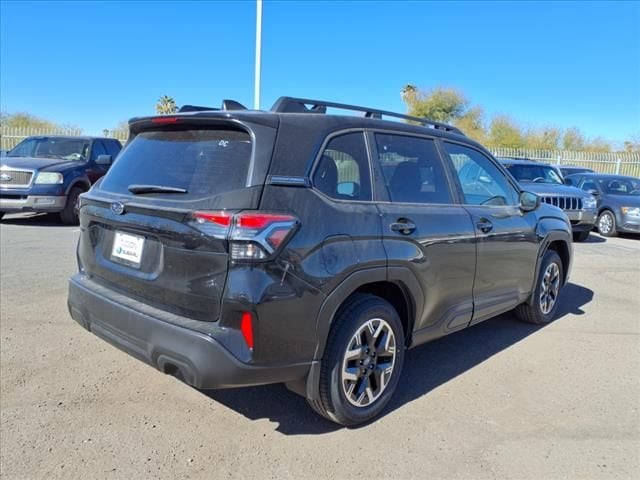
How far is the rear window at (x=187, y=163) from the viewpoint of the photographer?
258cm

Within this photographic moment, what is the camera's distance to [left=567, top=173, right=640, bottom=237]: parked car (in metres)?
12.1

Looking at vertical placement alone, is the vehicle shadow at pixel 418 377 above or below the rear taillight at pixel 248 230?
below

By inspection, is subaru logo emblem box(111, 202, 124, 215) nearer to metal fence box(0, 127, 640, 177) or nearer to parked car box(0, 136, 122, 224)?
parked car box(0, 136, 122, 224)

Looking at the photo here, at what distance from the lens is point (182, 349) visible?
2.47 metres

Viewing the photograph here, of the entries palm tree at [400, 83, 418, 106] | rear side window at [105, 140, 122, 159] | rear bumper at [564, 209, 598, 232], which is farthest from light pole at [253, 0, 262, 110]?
palm tree at [400, 83, 418, 106]

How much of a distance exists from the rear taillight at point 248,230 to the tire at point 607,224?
12.5 meters

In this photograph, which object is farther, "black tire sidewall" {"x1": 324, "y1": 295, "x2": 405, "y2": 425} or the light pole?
the light pole

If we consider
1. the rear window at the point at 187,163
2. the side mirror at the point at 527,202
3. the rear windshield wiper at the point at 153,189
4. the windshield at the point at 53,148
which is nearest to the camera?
the rear window at the point at 187,163

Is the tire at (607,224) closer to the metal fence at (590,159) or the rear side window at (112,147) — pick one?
the rear side window at (112,147)

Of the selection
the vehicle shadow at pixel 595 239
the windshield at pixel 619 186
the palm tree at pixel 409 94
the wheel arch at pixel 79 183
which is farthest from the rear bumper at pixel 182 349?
Result: the palm tree at pixel 409 94

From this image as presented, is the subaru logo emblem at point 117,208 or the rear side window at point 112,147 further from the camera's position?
the rear side window at point 112,147

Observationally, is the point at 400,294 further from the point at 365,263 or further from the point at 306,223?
the point at 306,223

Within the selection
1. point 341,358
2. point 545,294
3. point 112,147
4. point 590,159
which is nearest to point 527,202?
point 545,294

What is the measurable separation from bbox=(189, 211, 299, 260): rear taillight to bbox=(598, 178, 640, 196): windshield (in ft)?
43.5
